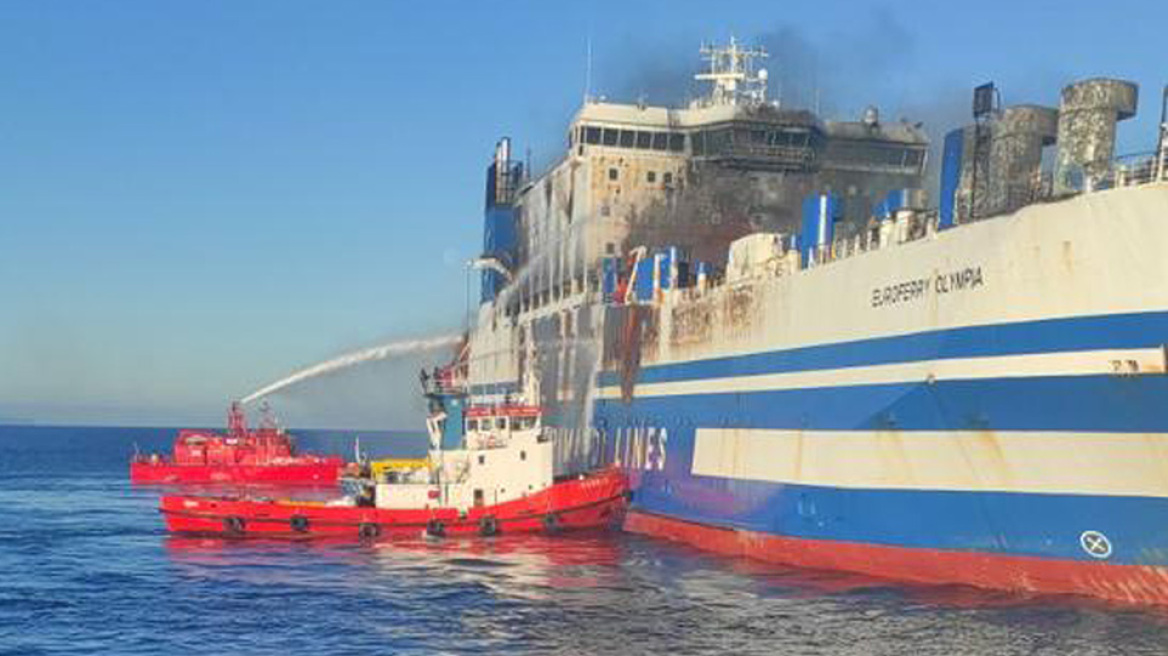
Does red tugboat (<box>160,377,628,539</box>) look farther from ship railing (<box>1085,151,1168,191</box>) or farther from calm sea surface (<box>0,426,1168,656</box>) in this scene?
ship railing (<box>1085,151,1168,191</box>)

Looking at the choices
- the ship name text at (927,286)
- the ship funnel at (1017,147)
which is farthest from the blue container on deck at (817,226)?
the ship funnel at (1017,147)

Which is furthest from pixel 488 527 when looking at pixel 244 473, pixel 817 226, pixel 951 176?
pixel 244 473

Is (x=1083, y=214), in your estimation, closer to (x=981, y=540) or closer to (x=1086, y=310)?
(x=1086, y=310)

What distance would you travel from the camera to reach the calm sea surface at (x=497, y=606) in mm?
25203

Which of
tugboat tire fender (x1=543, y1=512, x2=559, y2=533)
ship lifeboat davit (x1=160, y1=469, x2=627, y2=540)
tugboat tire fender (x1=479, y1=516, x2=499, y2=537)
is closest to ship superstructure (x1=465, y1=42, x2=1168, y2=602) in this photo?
ship lifeboat davit (x1=160, y1=469, x2=627, y2=540)

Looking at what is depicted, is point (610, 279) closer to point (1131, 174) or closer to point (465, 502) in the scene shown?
point (465, 502)

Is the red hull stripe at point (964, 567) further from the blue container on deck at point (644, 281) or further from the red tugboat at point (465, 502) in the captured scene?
the blue container on deck at point (644, 281)

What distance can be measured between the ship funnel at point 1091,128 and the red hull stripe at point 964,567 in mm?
7647

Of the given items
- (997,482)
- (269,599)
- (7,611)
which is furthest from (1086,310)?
(7,611)

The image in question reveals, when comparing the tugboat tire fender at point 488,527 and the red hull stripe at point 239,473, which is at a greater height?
the tugboat tire fender at point 488,527

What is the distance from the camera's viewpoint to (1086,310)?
82.4ft

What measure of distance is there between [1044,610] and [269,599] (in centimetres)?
1799

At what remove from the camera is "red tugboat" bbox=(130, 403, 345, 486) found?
8781 cm

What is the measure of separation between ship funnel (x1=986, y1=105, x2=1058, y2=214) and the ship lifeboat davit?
20878 millimetres
